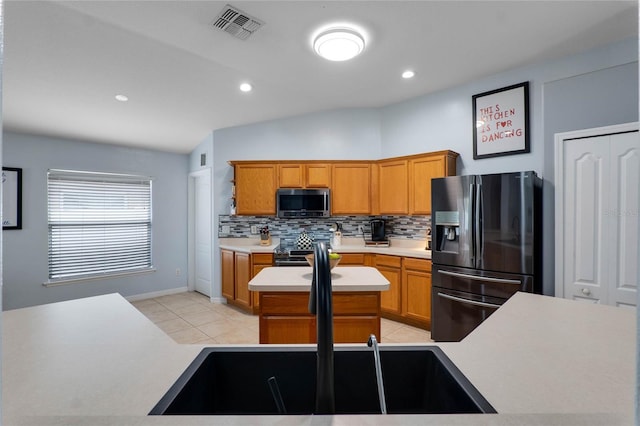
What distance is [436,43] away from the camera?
7.84 feet

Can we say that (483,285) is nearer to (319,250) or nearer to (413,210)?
(413,210)

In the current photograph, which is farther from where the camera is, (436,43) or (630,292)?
(436,43)

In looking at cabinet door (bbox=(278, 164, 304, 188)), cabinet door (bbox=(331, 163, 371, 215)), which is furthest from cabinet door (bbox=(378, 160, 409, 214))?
cabinet door (bbox=(278, 164, 304, 188))

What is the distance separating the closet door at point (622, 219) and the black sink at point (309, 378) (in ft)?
6.58

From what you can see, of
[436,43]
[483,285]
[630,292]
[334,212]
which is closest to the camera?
[630,292]

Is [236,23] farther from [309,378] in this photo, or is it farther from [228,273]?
[228,273]

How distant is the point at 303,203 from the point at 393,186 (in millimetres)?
1238

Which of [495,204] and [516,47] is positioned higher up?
[516,47]

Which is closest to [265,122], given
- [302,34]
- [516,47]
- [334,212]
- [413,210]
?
[334,212]

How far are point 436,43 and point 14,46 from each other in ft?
10.8

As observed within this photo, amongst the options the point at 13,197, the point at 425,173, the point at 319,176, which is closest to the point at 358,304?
the point at 425,173

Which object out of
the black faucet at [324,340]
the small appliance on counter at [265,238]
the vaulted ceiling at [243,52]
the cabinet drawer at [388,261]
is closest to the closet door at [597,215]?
the vaulted ceiling at [243,52]

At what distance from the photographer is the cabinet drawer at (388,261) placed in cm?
337

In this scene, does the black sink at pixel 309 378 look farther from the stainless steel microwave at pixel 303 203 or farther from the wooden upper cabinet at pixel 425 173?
the stainless steel microwave at pixel 303 203
